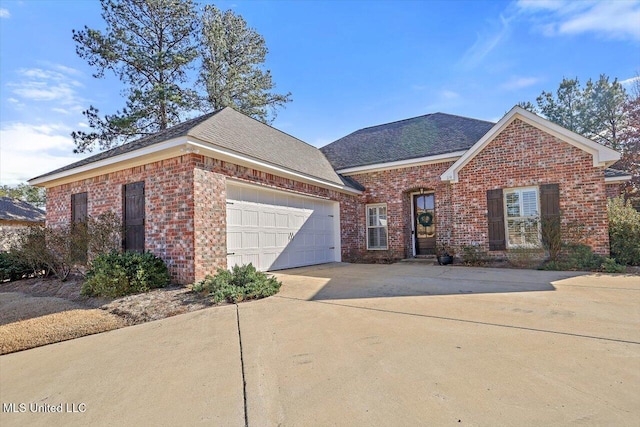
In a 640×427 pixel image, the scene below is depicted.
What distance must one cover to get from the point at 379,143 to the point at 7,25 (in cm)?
1268

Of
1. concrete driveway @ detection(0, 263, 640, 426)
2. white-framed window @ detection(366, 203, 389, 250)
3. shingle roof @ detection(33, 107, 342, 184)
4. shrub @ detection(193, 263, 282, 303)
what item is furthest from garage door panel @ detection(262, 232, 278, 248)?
white-framed window @ detection(366, 203, 389, 250)

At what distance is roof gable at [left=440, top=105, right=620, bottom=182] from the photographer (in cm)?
847

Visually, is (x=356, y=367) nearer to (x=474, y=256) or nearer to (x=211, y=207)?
(x=211, y=207)

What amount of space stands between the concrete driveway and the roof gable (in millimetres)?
5057

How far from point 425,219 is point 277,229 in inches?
238

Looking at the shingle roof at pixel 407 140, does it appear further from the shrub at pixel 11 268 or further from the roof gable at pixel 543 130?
the shrub at pixel 11 268

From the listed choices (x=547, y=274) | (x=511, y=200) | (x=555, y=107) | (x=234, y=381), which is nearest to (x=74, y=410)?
(x=234, y=381)

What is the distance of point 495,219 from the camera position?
9.88 metres

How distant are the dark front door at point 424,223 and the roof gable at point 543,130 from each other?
1637 mm

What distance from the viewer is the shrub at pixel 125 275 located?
6117 millimetres

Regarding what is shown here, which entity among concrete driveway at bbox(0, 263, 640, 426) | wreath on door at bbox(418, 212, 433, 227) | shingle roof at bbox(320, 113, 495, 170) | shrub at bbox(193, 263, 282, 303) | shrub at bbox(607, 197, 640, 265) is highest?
shingle roof at bbox(320, 113, 495, 170)

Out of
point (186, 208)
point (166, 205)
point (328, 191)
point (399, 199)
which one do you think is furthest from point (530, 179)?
point (166, 205)

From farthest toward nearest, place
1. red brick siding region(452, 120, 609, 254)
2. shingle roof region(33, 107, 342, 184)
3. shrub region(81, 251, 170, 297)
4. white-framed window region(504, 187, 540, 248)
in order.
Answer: white-framed window region(504, 187, 540, 248), red brick siding region(452, 120, 609, 254), shingle roof region(33, 107, 342, 184), shrub region(81, 251, 170, 297)

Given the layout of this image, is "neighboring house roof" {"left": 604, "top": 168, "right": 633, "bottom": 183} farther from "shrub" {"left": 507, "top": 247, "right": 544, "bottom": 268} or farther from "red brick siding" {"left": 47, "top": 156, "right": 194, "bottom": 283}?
"red brick siding" {"left": 47, "top": 156, "right": 194, "bottom": 283}
